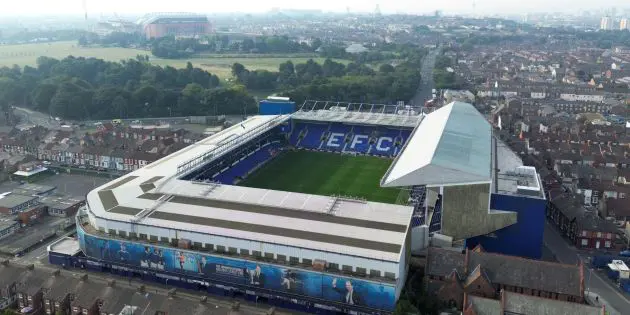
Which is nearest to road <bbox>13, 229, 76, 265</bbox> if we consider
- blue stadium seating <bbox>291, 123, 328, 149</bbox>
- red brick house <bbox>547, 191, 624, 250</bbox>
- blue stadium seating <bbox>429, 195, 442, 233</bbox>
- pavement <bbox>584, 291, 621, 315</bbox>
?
blue stadium seating <bbox>429, 195, 442, 233</bbox>

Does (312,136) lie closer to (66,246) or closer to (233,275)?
(66,246)

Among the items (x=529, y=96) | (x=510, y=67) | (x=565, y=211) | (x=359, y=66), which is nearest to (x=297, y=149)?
(x=565, y=211)

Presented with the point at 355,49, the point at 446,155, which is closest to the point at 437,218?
the point at 446,155

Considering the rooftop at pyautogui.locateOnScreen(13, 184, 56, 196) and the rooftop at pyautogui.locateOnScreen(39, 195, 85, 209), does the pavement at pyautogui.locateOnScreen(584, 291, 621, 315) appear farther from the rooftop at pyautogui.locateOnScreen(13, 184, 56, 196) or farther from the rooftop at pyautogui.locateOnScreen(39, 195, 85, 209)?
the rooftop at pyautogui.locateOnScreen(13, 184, 56, 196)

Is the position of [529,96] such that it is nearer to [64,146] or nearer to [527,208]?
[527,208]

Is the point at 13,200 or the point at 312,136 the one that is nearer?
the point at 13,200
